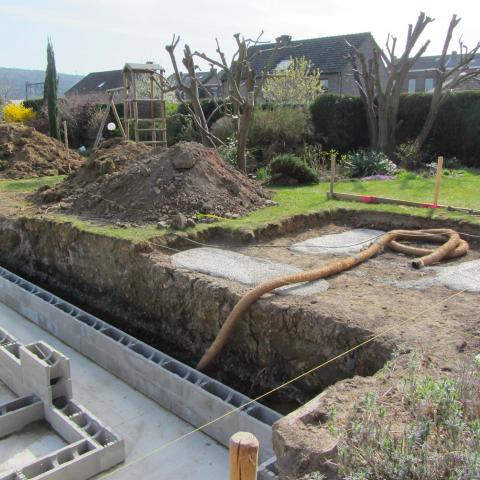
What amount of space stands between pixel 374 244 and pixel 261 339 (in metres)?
2.62

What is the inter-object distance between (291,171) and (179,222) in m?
5.46

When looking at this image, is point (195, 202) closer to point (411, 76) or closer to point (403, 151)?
point (403, 151)

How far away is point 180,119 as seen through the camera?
21828 mm

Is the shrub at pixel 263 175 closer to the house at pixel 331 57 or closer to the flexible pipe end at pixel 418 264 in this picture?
the flexible pipe end at pixel 418 264

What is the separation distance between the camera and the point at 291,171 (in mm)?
13211

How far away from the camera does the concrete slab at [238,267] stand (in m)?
6.05

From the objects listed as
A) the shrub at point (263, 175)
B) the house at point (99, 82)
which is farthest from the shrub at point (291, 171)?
the house at point (99, 82)

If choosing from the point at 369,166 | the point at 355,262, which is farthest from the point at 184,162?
the point at 369,166

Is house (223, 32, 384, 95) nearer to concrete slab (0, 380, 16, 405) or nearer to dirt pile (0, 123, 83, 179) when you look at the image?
dirt pile (0, 123, 83, 179)

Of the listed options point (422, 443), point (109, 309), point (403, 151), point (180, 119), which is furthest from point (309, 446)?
point (180, 119)

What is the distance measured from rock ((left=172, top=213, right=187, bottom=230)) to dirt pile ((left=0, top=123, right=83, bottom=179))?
10616 mm

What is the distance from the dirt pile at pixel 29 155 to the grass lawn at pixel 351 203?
8.11 feet

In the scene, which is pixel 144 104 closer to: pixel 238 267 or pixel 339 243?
pixel 339 243

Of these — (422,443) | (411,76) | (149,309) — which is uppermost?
(411,76)
